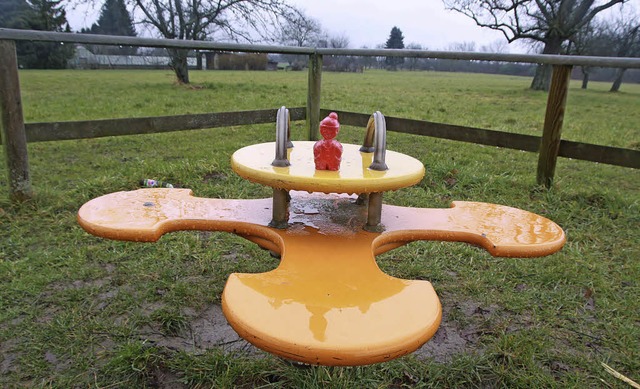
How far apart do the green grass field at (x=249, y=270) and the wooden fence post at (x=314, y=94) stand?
3.33 feet

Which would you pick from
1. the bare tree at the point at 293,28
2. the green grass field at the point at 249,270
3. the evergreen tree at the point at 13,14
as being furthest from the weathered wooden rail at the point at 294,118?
the evergreen tree at the point at 13,14

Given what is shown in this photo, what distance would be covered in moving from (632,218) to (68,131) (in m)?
4.21

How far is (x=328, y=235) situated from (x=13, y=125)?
8.27 feet

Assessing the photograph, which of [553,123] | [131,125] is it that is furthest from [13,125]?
[553,123]

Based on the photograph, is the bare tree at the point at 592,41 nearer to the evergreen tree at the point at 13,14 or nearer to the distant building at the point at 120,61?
the distant building at the point at 120,61

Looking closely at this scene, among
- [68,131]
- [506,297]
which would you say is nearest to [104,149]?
[68,131]

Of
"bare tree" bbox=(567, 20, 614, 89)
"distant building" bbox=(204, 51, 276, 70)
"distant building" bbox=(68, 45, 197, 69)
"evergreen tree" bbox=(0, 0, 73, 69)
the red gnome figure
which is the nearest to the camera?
the red gnome figure

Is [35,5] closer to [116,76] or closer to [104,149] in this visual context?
[116,76]

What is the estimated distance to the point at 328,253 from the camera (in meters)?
1.59

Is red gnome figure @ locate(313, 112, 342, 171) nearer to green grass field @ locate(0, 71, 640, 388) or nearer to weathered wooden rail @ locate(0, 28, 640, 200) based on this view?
green grass field @ locate(0, 71, 640, 388)

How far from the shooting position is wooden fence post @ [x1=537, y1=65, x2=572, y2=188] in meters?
3.61

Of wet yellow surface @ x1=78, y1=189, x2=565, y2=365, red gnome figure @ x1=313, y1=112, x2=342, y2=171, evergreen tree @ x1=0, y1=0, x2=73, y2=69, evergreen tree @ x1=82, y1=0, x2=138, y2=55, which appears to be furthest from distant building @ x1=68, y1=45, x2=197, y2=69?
evergreen tree @ x1=0, y1=0, x2=73, y2=69

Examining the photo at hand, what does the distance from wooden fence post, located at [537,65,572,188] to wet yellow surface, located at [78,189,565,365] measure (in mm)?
1991

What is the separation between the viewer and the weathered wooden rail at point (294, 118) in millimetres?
3050
